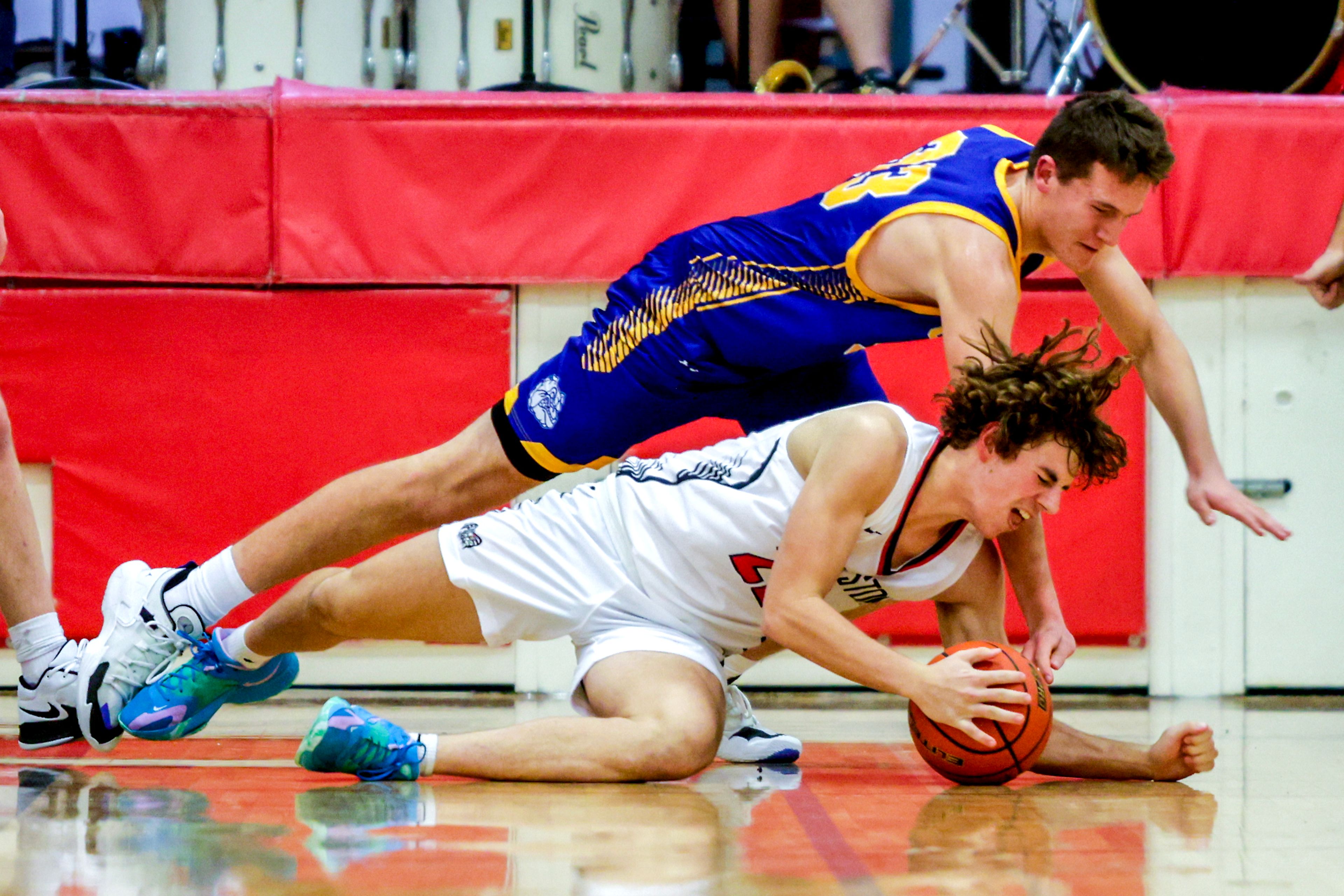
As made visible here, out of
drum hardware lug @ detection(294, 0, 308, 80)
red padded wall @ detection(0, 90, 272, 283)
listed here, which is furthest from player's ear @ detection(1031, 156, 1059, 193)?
drum hardware lug @ detection(294, 0, 308, 80)

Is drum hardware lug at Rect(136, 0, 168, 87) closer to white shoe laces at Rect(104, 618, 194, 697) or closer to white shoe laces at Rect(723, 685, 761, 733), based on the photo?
white shoe laces at Rect(104, 618, 194, 697)

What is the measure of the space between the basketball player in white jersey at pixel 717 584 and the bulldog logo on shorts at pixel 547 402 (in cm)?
21

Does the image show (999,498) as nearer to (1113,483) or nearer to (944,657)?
(944,657)

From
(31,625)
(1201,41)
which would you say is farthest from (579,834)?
(1201,41)

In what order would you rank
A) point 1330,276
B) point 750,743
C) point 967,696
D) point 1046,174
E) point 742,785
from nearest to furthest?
point 967,696, point 742,785, point 1046,174, point 750,743, point 1330,276

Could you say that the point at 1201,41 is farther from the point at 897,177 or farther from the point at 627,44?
the point at 897,177

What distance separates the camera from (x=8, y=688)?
173 inches

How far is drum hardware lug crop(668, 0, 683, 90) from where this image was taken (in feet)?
16.7

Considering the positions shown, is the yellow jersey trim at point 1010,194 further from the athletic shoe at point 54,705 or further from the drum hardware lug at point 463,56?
the drum hardware lug at point 463,56

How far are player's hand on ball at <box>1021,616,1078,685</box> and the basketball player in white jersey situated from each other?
7 centimetres

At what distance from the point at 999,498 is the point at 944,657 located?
0.30 m

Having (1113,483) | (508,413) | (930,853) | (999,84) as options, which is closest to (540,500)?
(508,413)

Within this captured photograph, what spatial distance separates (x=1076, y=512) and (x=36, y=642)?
2.97 meters

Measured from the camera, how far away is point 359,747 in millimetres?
2494
